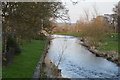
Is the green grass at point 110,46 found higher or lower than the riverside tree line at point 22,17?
lower

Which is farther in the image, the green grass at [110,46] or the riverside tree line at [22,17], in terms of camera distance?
the green grass at [110,46]

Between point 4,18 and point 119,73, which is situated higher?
point 4,18

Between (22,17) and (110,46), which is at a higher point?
(22,17)

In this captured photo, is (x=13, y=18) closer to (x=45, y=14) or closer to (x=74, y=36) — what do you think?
(x=45, y=14)

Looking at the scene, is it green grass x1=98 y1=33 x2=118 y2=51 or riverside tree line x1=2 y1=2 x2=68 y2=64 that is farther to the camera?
green grass x1=98 y1=33 x2=118 y2=51

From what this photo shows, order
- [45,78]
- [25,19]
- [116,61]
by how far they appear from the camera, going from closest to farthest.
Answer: [25,19] → [45,78] → [116,61]

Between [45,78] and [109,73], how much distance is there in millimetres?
5099

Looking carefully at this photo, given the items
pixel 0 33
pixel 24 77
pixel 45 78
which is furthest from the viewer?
pixel 45 78

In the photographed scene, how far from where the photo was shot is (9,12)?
15.1 ft

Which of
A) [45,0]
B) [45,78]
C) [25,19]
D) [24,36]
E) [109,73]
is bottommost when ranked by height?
[109,73]

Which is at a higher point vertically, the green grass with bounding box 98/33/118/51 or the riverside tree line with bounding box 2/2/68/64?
the riverside tree line with bounding box 2/2/68/64

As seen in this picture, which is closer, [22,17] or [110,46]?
[22,17]

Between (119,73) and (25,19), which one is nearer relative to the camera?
(25,19)

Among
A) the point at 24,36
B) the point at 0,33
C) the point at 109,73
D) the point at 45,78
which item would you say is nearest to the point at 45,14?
the point at 24,36
